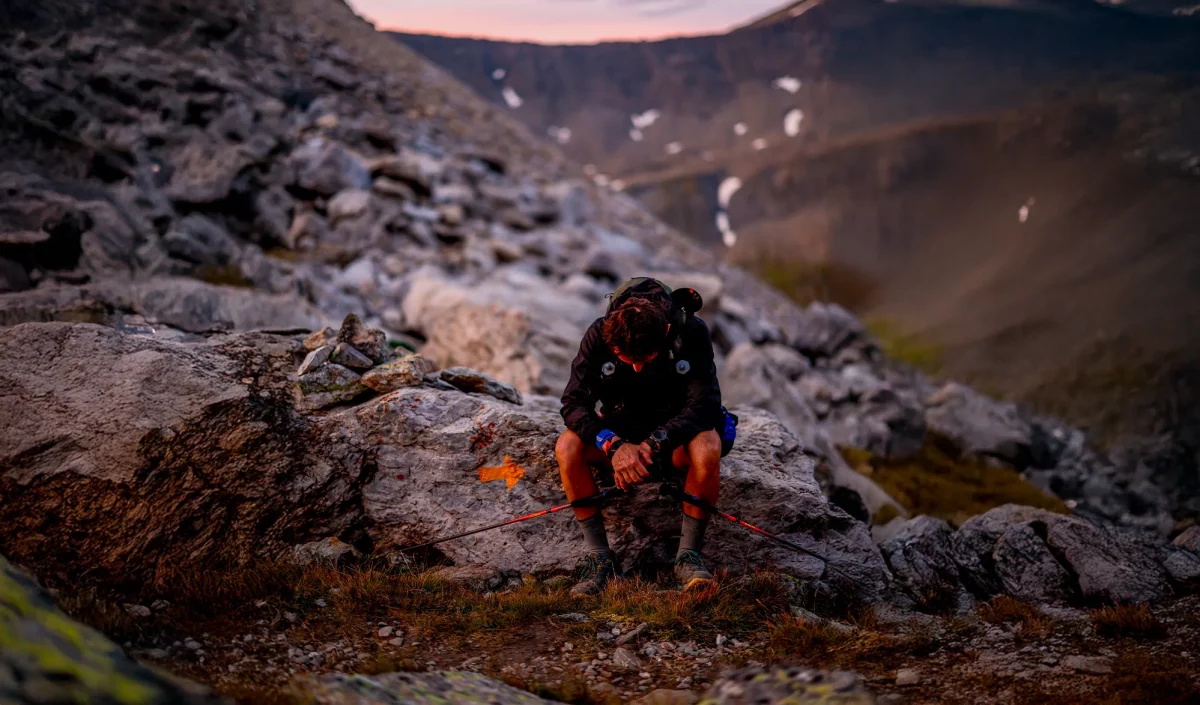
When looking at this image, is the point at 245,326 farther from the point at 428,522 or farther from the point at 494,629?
the point at 494,629

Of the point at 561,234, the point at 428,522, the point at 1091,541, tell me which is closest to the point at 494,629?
the point at 428,522

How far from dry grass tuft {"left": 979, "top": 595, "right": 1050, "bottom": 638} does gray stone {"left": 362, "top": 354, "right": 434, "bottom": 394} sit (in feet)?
20.6

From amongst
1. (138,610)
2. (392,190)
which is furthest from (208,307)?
(392,190)

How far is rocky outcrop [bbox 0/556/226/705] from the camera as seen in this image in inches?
109

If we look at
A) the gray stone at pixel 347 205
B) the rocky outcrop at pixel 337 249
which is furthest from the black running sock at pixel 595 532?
the gray stone at pixel 347 205

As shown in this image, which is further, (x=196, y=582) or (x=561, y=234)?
(x=561, y=234)

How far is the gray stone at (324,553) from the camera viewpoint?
20.6 feet

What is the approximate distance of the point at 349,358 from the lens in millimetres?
7699

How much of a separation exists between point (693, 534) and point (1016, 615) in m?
3.11

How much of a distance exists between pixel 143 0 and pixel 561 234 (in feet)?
72.7

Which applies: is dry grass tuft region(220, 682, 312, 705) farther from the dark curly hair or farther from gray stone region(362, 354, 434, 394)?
gray stone region(362, 354, 434, 394)

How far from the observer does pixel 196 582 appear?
5.66 metres

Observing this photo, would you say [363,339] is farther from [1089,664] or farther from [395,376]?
[1089,664]

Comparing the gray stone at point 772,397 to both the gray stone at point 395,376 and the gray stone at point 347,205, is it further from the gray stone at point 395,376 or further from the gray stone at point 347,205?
the gray stone at point 347,205
